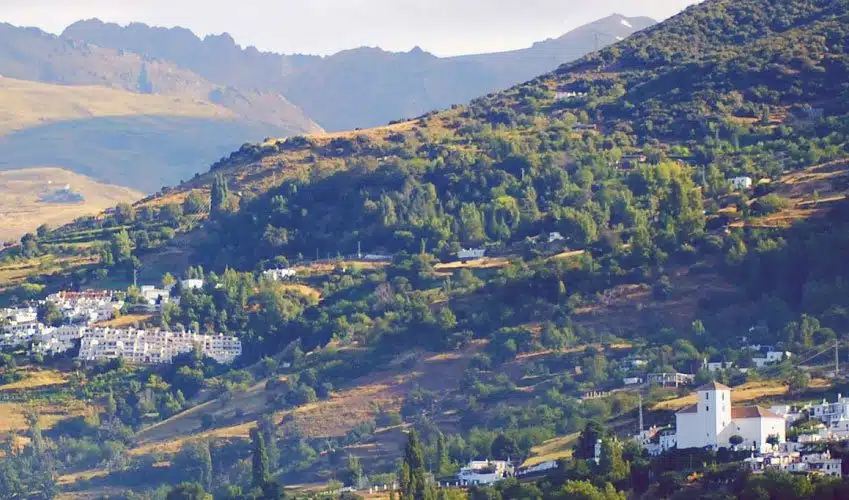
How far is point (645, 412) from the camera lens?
311 feet

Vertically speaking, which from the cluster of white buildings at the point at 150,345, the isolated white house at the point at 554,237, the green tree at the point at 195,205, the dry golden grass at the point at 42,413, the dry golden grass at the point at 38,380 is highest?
the green tree at the point at 195,205

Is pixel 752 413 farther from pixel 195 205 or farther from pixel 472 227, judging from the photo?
pixel 195 205

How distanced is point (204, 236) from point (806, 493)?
71822mm

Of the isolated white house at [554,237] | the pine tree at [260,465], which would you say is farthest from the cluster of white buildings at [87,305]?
the pine tree at [260,465]

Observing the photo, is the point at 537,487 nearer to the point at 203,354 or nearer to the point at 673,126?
the point at 203,354

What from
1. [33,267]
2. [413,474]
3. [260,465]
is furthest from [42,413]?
[413,474]

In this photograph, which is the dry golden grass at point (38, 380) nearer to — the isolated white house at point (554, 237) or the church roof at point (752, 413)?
the isolated white house at point (554, 237)

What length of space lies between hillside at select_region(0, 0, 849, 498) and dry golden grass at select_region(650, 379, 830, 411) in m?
0.25

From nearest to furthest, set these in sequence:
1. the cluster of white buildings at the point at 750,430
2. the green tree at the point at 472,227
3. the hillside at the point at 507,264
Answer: the cluster of white buildings at the point at 750,430, the hillside at the point at 507,264, the green tree at the point at 472,227

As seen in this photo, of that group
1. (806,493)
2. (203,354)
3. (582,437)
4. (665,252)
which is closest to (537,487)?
(582,437)

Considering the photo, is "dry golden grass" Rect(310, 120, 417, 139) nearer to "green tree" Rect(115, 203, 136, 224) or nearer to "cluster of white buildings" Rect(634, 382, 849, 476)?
"green tree" Rect(115, 203, 136, 224)

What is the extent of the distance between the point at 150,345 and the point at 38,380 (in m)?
7.01

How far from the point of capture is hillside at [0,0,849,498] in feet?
353

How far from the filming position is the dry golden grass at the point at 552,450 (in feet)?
309
